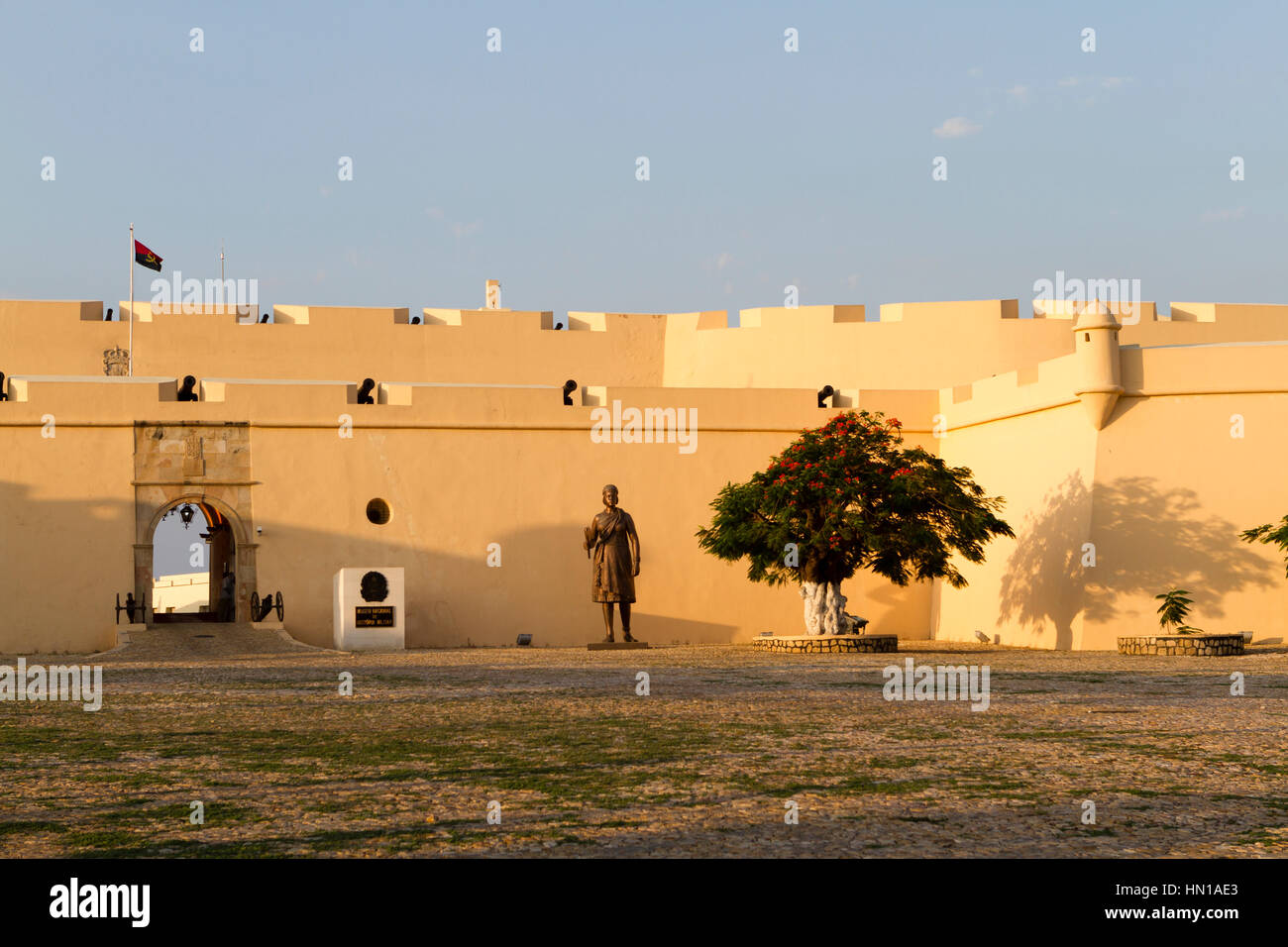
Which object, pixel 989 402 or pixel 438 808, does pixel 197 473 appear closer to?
pixel 989 402

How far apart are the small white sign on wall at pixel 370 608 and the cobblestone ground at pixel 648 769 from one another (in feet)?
21.2

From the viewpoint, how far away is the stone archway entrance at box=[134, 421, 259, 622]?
21016 millimetres

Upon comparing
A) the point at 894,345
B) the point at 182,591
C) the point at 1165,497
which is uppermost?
the point at 894,345

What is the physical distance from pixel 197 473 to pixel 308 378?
549 centimetres

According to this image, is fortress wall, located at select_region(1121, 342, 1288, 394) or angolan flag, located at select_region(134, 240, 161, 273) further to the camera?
angolan flag, located at select_region(134, 240, 161, 273)

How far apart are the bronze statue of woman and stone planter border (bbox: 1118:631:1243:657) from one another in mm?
6813

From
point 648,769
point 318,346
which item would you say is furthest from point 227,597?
point 648,769

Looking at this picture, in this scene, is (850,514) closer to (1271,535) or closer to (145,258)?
(1271,535)

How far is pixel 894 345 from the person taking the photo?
90.7 ft

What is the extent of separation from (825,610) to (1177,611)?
4463 millimetres

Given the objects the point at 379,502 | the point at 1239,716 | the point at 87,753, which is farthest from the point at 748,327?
the point at 87,753

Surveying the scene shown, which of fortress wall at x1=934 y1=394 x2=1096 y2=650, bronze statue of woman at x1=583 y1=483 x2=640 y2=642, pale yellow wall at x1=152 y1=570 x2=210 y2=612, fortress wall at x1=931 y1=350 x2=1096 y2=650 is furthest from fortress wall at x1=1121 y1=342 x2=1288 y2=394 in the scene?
pale yellow wall at x1=152 y1=570 x2=210 y2=612

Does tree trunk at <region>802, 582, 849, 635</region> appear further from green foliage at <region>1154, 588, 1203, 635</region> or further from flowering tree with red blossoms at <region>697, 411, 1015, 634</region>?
green foliage at <region>1154, 588, 1203, 635</region>
